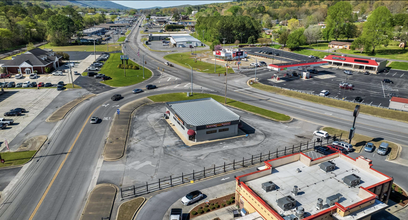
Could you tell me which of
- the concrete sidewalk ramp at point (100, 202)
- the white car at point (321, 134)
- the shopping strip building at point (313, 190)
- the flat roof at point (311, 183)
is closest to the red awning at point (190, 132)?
the concrete sidewalk ramp at point (100, 202)

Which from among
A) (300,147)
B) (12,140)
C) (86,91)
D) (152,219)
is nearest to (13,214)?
(152,219)

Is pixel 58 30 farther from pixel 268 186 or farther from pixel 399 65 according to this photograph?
pixel 399 65

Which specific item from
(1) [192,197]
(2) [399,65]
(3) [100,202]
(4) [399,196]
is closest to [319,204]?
(1) [192,197]

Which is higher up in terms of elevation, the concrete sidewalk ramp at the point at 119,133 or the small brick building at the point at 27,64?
the small brick building at the point at 27,64

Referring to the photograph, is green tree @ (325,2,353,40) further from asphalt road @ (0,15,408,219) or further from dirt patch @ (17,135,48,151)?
dirt patch @ (17,135,48,151)

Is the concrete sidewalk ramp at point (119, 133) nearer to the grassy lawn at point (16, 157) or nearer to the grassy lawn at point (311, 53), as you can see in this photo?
the grassy lawn at point (16, 157)

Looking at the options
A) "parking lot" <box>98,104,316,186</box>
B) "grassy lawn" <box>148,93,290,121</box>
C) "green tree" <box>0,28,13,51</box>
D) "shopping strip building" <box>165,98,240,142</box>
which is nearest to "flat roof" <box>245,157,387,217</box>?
"parking lot" <box>98,104,316,186</box>
